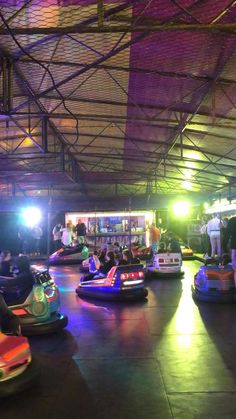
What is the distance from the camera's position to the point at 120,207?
1397 cm

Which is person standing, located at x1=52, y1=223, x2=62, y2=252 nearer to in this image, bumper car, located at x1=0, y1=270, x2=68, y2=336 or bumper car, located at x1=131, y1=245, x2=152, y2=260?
bumper car, located at x1=131, y1=245, x2=152, y2=260

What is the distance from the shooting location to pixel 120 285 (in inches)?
255

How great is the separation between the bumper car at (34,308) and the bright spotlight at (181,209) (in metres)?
9.88

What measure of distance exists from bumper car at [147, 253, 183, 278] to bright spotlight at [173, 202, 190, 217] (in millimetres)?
4702

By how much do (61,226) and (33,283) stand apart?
36.8ft

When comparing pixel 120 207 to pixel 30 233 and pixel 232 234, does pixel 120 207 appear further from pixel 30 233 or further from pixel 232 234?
pixel 232 234

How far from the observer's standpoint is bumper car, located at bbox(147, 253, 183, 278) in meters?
9.41

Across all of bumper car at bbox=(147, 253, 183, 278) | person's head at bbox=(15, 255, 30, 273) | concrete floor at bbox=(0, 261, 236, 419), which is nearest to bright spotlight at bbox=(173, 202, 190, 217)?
bumper car at bbox=(147, 253, 183, 278)

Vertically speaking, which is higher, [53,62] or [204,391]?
[53,62]

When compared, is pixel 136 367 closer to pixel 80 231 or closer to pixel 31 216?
pixel 80 231

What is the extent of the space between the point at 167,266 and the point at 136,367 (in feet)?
20.2

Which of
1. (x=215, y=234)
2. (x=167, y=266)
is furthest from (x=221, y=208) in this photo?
(x=167, y=266)

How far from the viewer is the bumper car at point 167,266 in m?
9.41

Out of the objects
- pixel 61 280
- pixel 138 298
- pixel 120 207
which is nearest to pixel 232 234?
pixel 138 298
